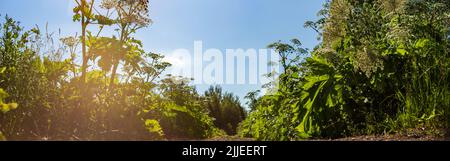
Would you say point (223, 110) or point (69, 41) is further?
point (223, 110)

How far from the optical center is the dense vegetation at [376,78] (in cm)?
380

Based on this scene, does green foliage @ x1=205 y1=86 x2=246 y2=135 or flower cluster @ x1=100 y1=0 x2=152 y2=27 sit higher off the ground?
flower cluster @ x1=100 y1=0 x2=152 y2=27

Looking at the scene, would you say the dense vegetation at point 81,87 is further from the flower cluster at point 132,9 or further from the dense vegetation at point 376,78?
the dense vegetation at point 376,78

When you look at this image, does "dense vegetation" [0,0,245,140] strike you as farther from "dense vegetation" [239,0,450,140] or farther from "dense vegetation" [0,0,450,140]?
"dense vegetation" [239,0,450,140]

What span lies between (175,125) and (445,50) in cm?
491

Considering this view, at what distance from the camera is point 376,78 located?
4.31m

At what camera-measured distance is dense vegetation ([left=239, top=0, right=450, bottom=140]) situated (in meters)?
3.80

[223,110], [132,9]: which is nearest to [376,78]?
[132,9]

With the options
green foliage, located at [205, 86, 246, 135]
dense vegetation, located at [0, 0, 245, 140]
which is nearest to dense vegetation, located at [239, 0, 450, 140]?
dense vegetation, located at [0, 0, 245, 140]

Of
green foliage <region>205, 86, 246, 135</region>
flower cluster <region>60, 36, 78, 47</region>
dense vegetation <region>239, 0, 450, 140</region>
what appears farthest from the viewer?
green foliage <region>205, 86, 246, 135</region>

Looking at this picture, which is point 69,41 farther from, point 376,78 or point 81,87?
point 376,78
